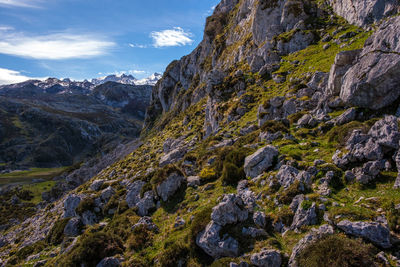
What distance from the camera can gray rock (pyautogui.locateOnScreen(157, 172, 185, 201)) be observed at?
20.6 m

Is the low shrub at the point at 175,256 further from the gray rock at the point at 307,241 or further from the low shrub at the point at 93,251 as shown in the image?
the gray rock at the point at 307,241

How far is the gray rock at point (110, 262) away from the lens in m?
13.4

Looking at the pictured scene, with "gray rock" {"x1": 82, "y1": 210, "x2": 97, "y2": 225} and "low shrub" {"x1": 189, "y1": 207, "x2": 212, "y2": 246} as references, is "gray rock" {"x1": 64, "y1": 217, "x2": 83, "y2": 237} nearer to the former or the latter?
"gray rock" {"x1": 82, "y1": 210, "x2": 97, "y2": 225}

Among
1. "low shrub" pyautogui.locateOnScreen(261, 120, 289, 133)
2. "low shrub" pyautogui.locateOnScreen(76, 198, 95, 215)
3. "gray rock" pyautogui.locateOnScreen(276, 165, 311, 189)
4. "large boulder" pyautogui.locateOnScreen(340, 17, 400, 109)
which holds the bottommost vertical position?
"low shrub" pyautogui.locateOnScreen(76, 198, 95, 215)

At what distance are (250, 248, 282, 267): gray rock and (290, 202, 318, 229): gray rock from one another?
199 centimetres

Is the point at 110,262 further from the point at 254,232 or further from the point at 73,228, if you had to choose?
the point at 73,228

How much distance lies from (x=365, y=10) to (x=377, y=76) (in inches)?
1007

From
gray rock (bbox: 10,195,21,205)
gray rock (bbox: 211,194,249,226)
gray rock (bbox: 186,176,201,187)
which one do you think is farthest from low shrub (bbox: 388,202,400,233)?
gray rock (bbox: 10,195,21,205)

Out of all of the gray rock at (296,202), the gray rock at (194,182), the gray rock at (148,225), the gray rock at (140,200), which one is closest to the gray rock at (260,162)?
the gray rock at (296,202)

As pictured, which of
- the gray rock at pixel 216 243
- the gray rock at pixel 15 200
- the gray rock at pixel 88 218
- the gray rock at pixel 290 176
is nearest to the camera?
the gray rock at pixel 216 243

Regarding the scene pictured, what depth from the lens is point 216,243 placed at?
10922 millimetres

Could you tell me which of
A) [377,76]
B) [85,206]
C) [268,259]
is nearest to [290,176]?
[268,259]

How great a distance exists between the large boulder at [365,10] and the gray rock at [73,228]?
159 ft

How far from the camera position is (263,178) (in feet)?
50.0
